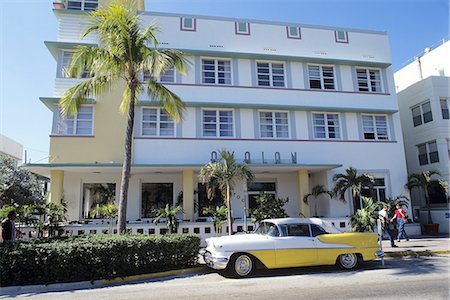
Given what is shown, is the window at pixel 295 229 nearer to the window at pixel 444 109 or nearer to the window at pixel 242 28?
the window at pixel 242 28

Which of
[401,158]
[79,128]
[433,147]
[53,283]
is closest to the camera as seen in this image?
[53,283]

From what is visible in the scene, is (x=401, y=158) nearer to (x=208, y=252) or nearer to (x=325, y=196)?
(x=325, y=196)

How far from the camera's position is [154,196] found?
17875 millimetres

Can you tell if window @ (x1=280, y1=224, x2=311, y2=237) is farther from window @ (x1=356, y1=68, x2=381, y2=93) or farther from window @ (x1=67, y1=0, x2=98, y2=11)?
window @ (x1=67, y1=0, x2=98, y2=11)

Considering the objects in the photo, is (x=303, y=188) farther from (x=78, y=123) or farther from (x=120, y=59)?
(x=78, y=123)

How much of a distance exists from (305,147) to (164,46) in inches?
379

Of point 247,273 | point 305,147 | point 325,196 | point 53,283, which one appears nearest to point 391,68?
point 305,147

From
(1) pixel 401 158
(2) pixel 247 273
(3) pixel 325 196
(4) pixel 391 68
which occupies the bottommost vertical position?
(2) pixel 247 273

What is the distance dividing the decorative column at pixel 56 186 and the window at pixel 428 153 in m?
21.4

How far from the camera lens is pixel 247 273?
9.21 m

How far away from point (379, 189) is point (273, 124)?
7150 millimetres

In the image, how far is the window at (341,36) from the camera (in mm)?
20859

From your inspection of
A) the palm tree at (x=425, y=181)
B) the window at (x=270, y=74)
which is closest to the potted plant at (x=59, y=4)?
the window at (x=270, y=74)

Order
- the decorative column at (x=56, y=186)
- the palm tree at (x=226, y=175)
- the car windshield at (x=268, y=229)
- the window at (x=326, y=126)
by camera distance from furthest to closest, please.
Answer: the window at (x=326, y=126) < the decorative column at (x=56, y=186) < the palm tree at (x=226, y=175) < the car windshield at (x=268, y=229)
